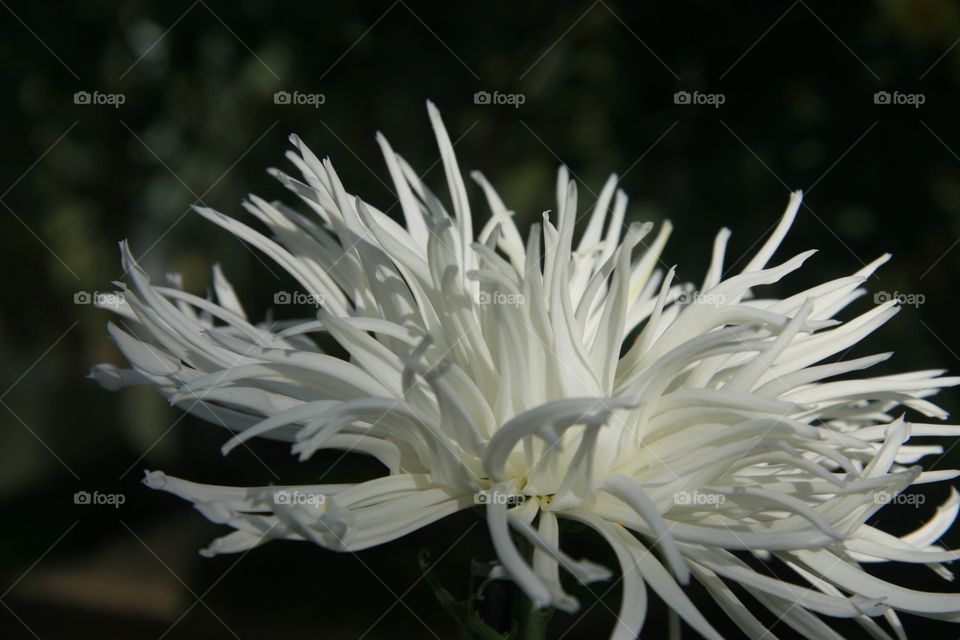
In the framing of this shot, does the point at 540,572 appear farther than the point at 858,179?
No

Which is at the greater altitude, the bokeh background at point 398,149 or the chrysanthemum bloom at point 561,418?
the bokeh background at point 398,149

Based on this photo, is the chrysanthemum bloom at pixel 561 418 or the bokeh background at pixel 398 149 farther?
the bokeh background at pixel 398 149

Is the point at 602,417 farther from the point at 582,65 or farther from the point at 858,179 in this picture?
the point at 582,65

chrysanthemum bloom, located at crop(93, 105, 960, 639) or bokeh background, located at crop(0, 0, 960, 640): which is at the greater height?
bokeh background, located at crop(0, 0, 960, 640)

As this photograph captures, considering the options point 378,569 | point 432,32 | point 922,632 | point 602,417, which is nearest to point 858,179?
point 432,32

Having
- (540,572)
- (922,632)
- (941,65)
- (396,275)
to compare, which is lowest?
(922,632)
